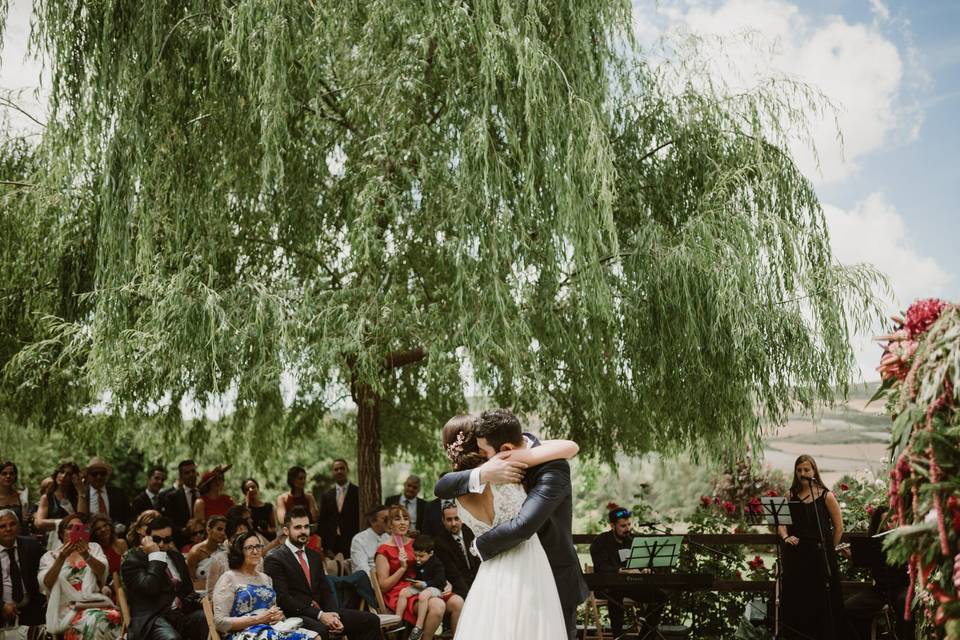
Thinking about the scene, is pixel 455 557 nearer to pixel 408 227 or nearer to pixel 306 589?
pixel 306 589

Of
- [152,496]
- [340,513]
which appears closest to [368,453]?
[340,513]

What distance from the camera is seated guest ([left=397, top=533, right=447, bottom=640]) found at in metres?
8.80

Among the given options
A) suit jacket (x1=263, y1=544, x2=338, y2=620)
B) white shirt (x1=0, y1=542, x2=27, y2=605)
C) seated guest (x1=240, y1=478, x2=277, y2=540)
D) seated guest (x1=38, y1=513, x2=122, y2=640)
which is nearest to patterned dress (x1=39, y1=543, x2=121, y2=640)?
seated guest (x1=38, y1=513, x2=122, y2=640)

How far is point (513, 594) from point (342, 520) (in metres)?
6.81

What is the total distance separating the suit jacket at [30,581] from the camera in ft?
26.9

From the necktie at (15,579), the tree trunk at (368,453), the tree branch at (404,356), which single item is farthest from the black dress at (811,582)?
the necktie at (15,579)

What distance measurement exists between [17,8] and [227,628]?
5875 millimetres

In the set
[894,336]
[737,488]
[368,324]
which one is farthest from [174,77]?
[737,488]

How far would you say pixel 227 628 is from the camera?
24.5 feet

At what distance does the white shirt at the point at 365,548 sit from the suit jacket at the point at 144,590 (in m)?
1.95

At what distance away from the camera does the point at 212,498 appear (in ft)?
33.2

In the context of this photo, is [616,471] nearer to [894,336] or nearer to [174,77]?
[174,77]

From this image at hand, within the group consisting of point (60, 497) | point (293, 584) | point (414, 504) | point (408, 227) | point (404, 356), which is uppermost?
point (408, 227)

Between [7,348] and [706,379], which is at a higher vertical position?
[7,348]
